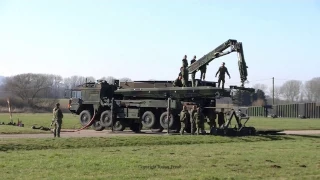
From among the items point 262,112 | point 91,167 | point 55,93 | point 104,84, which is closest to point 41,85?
point 55,93

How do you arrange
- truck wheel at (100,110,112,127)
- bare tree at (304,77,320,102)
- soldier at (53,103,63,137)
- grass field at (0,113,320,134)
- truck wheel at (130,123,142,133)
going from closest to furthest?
soldier at (53,103,63,137) < grass field at (0,113,320,134) < truck wheel at (100,110,112,127) < truck wheel at (130,123,142,133) < bare tree at (304,77,320,102)

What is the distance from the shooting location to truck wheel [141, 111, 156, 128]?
28.8 metres

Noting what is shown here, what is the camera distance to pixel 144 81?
3062 centimetres

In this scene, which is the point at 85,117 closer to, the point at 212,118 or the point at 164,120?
the point at 164,120

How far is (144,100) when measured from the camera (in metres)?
29.2

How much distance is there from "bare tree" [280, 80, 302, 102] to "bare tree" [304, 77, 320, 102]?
7.68 feet

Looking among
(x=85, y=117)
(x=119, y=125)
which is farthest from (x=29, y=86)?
(x=119, y=125)

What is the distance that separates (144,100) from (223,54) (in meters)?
5.07

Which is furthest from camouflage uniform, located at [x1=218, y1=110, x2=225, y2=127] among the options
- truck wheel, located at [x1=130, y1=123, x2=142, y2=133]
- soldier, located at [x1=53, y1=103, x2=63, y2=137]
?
soldier, located at [x1=53, y1=103, x2=63, y2=137]

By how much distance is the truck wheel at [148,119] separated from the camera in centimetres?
2875

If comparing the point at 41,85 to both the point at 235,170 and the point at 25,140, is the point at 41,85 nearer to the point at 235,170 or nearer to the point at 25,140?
the point at 25,140

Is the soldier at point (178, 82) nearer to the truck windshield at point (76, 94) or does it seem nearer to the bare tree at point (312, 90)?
the truck windshield at point (76, 94)

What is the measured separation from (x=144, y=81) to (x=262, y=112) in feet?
224

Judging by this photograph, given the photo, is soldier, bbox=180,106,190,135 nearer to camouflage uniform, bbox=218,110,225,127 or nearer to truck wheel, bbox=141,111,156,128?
camouflage uniform, bbox=218,110,225,127
